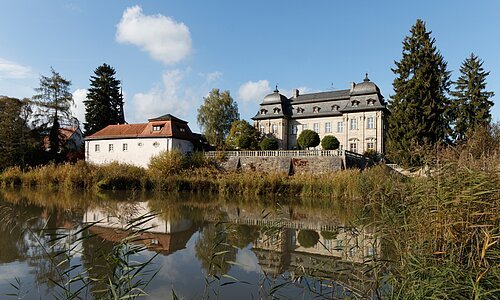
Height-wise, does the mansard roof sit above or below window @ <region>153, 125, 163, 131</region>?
above

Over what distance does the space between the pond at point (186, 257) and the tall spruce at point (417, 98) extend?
15.9 metres

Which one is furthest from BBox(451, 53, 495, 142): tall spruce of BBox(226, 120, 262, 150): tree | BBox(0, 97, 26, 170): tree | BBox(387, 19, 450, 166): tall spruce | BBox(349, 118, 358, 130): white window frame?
BBox(0, 97, 26, 170): tree

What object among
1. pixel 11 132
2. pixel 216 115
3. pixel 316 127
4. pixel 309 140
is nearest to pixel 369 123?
pixel 316 127

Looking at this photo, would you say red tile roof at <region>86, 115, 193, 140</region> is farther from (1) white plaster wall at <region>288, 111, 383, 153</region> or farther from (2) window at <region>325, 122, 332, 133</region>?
(2) window at <region>325, 122, 332, 133</region>

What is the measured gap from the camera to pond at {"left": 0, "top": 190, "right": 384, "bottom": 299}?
3709 mm

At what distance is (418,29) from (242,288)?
90.1 ft

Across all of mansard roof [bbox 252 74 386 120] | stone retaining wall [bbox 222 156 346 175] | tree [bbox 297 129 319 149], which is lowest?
stone retaining wall [bbox 222 156 346 175]

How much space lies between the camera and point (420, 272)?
128 inches

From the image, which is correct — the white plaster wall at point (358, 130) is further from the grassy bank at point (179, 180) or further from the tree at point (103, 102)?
the tree at point (103, 102)

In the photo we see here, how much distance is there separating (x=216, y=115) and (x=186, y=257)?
32.8 m

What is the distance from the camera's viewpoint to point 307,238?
27.6 feet

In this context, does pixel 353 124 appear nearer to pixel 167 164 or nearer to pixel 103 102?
pixel 167 164

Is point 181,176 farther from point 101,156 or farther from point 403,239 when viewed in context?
point 403,239

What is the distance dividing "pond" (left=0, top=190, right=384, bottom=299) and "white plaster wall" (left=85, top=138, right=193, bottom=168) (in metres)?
17.9
